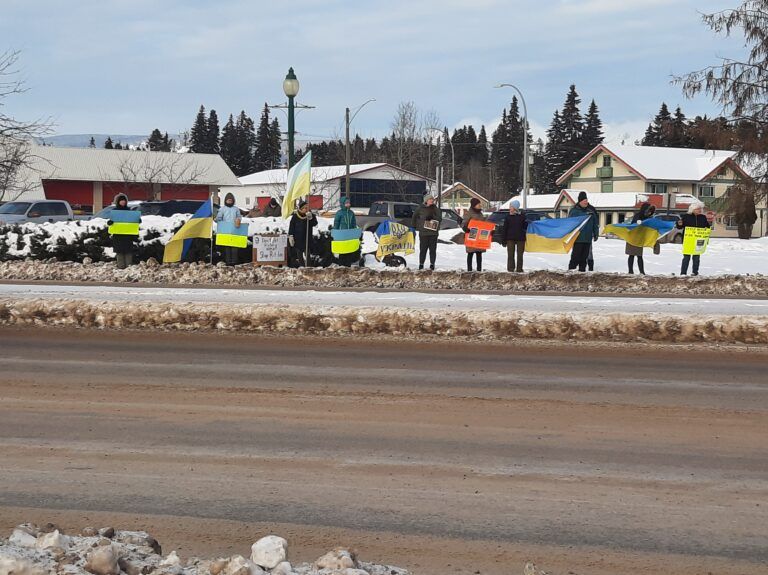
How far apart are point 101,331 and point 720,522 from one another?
9.93 meters

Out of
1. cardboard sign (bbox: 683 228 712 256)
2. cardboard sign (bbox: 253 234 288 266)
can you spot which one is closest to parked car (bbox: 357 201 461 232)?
cardboard sign (bbox: 253 234 288 266)

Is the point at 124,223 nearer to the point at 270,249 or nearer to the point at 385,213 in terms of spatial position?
the point at 270,249

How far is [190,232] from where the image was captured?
74.1ft

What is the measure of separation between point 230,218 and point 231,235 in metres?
0.39

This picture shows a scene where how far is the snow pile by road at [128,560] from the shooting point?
13.3 ft

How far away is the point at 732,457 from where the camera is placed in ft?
22.7

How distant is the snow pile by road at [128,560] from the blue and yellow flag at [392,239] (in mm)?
19708

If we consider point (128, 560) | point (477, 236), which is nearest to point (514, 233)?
point (477, 236)

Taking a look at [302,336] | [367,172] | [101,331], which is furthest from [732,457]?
[367,172]

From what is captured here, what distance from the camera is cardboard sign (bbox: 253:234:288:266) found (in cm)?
2289

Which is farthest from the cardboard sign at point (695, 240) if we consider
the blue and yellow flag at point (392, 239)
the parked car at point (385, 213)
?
the parked car at point (385, 213)

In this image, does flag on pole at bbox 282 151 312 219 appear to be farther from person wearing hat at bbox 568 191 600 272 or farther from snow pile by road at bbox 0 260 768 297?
Answer: person wearing hat at bbox 568 191 600 272

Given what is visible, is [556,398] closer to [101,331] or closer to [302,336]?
[302,336]

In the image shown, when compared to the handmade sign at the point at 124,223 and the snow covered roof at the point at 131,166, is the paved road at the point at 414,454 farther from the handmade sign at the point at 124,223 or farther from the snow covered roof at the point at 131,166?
the snow covered roof at the point at 131,166
